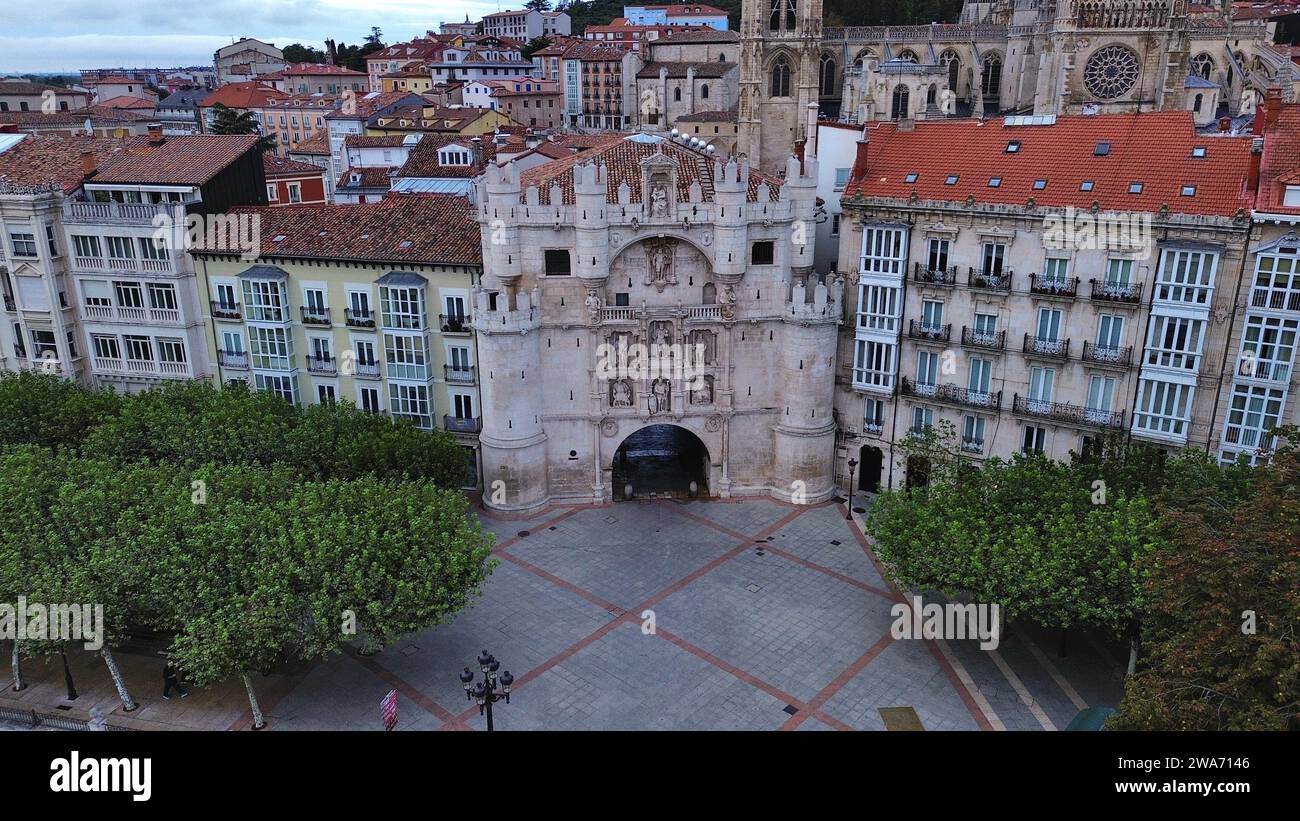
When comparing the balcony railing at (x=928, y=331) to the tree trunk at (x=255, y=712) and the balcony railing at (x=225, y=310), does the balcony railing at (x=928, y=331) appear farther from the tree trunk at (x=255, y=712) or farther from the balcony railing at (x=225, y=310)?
the balcony railing at (x=225, y=310)

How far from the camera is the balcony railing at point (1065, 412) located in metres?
47.9

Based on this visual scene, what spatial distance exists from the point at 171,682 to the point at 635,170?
115 feet

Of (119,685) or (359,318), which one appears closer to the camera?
(119,685)

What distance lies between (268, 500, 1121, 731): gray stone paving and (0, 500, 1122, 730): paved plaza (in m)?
→ 0.09

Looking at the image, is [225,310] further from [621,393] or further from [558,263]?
[621,393]

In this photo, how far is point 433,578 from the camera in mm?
37156

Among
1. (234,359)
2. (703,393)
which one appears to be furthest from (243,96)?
(703,393)

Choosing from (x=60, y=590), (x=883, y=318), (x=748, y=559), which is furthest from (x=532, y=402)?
(x=60, y=590)

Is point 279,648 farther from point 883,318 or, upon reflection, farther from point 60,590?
point 883,318

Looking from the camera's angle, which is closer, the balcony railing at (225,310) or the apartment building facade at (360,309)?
the apartment building facade at (360,309)

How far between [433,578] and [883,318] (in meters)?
30.4

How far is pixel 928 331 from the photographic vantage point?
5231 cm

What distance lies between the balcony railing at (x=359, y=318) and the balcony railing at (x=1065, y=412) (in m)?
37.6

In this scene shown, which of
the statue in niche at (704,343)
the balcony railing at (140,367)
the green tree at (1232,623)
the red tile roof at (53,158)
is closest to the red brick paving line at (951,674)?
the green tree at (1232,623)
